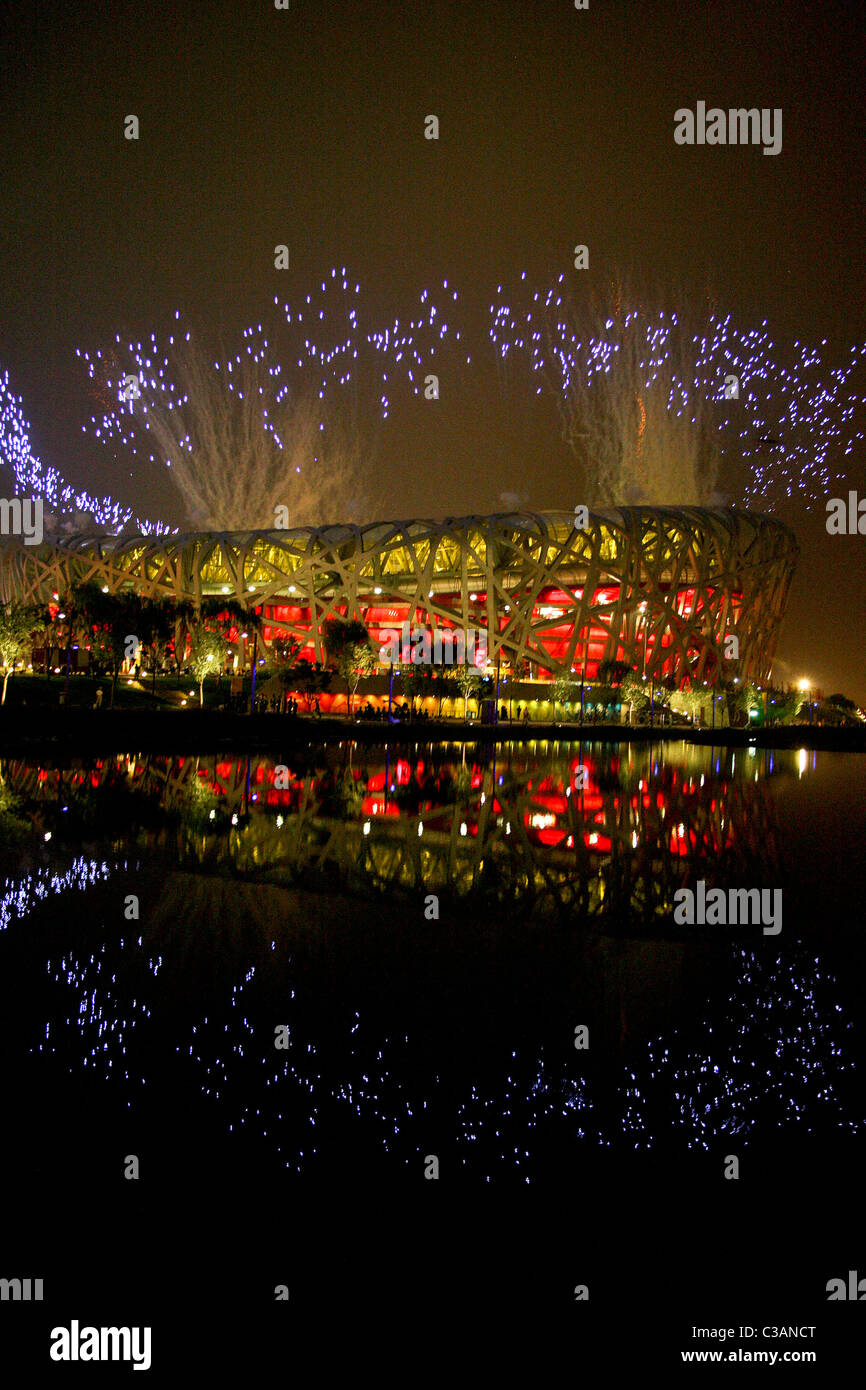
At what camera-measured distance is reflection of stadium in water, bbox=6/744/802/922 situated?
868 centimetres

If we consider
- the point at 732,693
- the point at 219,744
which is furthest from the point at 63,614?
the point at 732,693

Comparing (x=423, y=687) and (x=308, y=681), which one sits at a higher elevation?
(x=423, y=687)

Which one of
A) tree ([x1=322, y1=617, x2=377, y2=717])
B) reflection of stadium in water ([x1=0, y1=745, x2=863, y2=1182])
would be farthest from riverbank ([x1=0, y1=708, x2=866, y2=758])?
reflection of stadium in water ([x1=0, y1=745, x2=863, y2=1182])

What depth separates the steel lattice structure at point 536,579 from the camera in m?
70.5

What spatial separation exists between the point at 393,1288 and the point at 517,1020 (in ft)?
7.43

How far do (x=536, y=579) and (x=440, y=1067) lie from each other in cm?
6855

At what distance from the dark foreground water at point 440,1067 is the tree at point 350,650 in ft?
157

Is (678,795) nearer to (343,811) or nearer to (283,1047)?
(343,811)

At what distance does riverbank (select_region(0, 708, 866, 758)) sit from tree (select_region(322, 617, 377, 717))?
1473 cm

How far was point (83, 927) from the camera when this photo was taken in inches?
254

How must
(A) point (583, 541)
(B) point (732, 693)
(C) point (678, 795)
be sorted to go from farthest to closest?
(A) point (583, 541) → (B) point (732, 693) → (C) point (678, 795)

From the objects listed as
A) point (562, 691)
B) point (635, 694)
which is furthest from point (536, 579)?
point (635, 694)

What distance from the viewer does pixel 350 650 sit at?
57.6 m

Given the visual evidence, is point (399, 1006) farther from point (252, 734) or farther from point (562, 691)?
point (562, 691)
